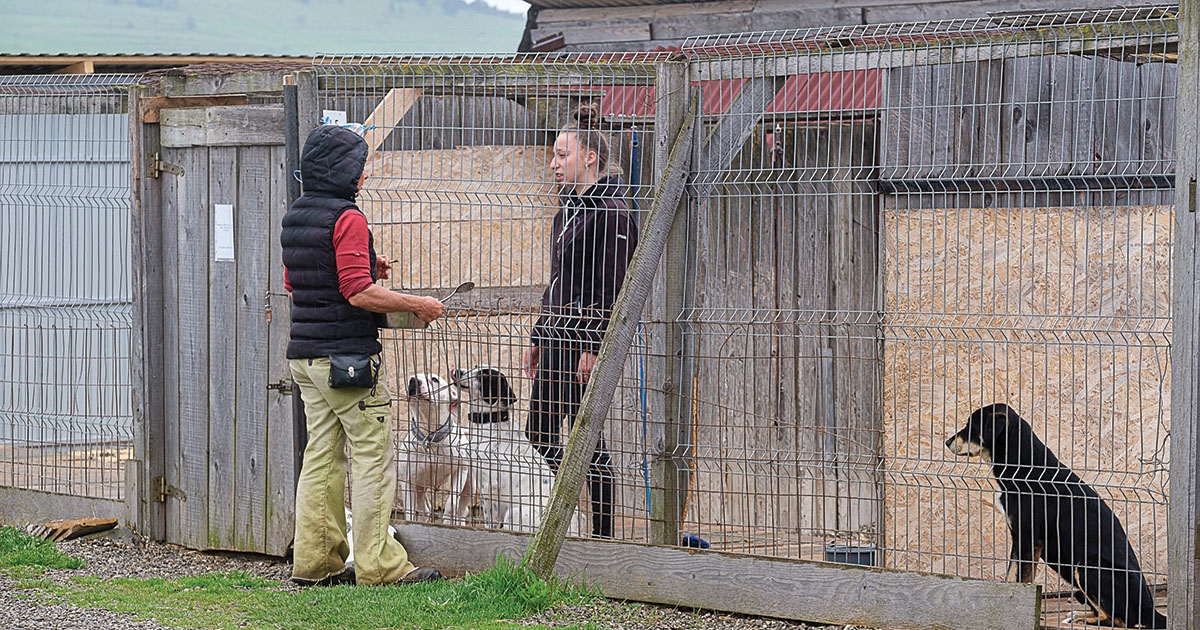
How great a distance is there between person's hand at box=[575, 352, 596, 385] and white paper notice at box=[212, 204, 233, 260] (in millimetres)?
2088

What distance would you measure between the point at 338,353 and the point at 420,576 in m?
1.16

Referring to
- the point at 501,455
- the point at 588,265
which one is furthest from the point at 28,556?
the point at 588,265

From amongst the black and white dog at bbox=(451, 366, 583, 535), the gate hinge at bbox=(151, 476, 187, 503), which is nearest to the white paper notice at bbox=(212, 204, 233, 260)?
the gate hinge at bbox=(151, 476, 187, 503)

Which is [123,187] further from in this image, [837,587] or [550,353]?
[837,587]

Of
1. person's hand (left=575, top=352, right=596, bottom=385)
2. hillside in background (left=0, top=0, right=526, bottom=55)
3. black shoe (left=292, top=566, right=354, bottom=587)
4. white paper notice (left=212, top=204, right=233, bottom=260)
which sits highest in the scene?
hillside in background (left=0, top=0, right=526, bottom=55)

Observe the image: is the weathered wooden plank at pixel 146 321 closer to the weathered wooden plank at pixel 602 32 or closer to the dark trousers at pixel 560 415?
the dark trousers at pixel 560 415

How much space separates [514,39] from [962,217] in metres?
46.3

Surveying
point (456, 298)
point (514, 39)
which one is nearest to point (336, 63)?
point (456, 298)

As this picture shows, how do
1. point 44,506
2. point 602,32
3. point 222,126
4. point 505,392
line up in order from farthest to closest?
point 602,32 → point 44,506 → point 222,126 → point 505,392

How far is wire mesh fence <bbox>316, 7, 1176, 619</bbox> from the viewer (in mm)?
6039

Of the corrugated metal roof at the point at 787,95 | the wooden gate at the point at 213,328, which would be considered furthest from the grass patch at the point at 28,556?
the corrugated metal roof at the point at 787,95

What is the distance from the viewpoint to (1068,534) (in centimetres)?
565

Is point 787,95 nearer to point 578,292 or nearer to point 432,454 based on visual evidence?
point 578,292

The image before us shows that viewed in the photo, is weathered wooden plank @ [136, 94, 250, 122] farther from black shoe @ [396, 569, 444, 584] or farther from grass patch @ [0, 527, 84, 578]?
black shoe @ [396, 569, 444, 584]
